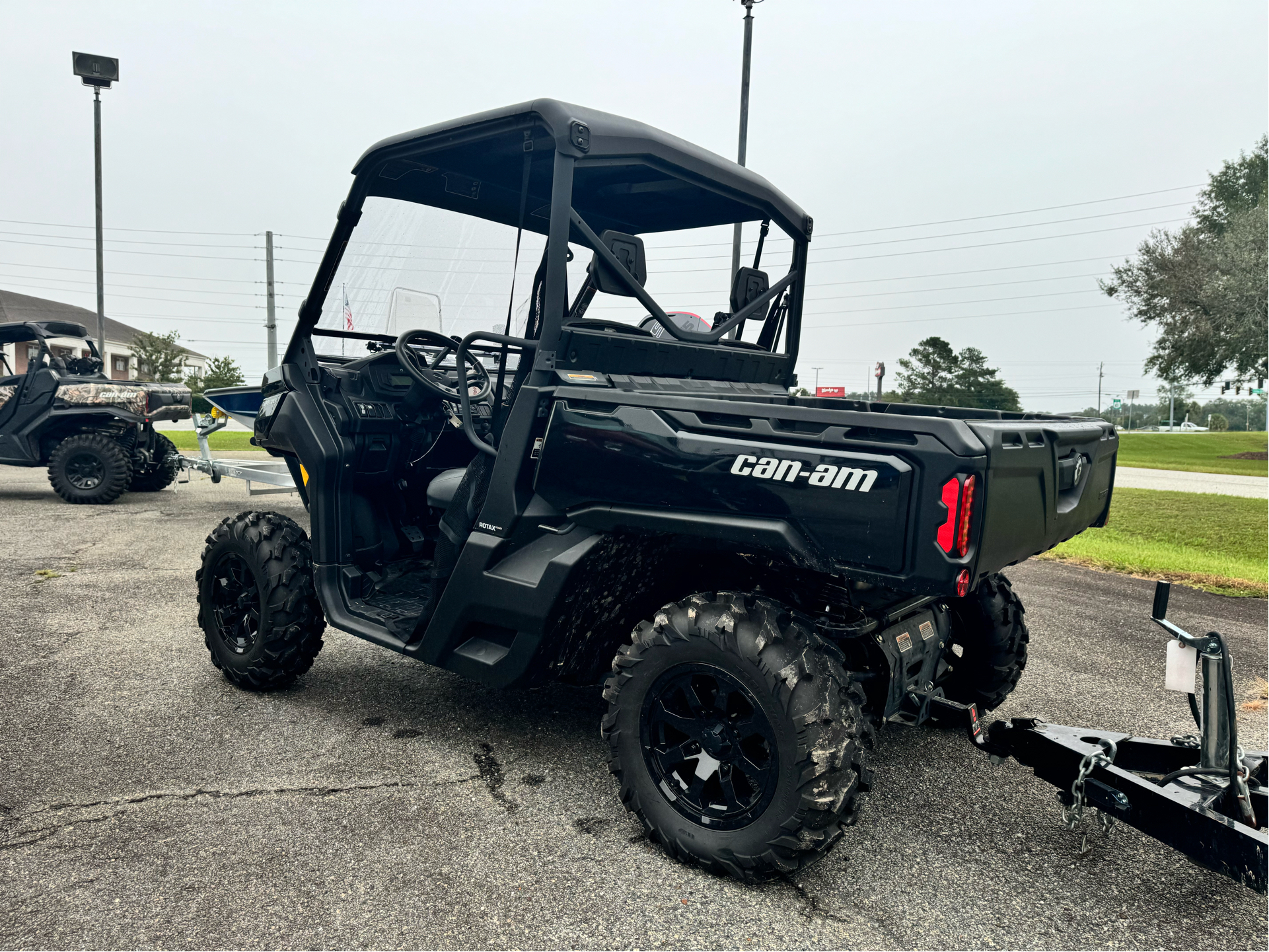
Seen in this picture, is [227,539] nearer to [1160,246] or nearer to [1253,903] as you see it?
[1253,903]

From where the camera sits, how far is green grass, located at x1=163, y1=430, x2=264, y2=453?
62.1ft

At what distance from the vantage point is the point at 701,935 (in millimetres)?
2240

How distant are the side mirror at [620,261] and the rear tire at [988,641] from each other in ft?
5.84

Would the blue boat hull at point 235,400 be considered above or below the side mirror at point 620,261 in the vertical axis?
below

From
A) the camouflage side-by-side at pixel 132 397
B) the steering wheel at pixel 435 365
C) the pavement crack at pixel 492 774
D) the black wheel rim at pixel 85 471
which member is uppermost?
the steering wheel at pixel 435 365

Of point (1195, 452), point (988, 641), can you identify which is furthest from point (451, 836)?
point (1195, 452)

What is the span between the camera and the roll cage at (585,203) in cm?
293

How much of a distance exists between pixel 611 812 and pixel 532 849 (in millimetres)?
336

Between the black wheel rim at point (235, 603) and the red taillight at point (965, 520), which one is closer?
the red taillight at point (965, 520)

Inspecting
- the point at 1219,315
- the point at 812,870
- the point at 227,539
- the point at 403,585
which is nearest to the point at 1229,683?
the point at 812,870

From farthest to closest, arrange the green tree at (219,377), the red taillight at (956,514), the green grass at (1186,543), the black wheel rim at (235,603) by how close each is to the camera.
Result: the green tree at (219,377) → the green grass at (1186,543) → the black wheel rim at (235,603) → the red taillight at (956,514)

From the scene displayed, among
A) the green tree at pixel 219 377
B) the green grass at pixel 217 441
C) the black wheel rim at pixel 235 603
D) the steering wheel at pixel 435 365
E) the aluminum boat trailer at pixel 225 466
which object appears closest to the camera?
the steering wheel at pixel 435 365

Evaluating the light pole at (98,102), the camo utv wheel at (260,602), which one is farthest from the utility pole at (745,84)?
the light pole at (98,102)

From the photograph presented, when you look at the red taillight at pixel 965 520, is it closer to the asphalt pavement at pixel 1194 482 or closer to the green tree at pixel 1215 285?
the asphalt pavement at pixel 1194 482
